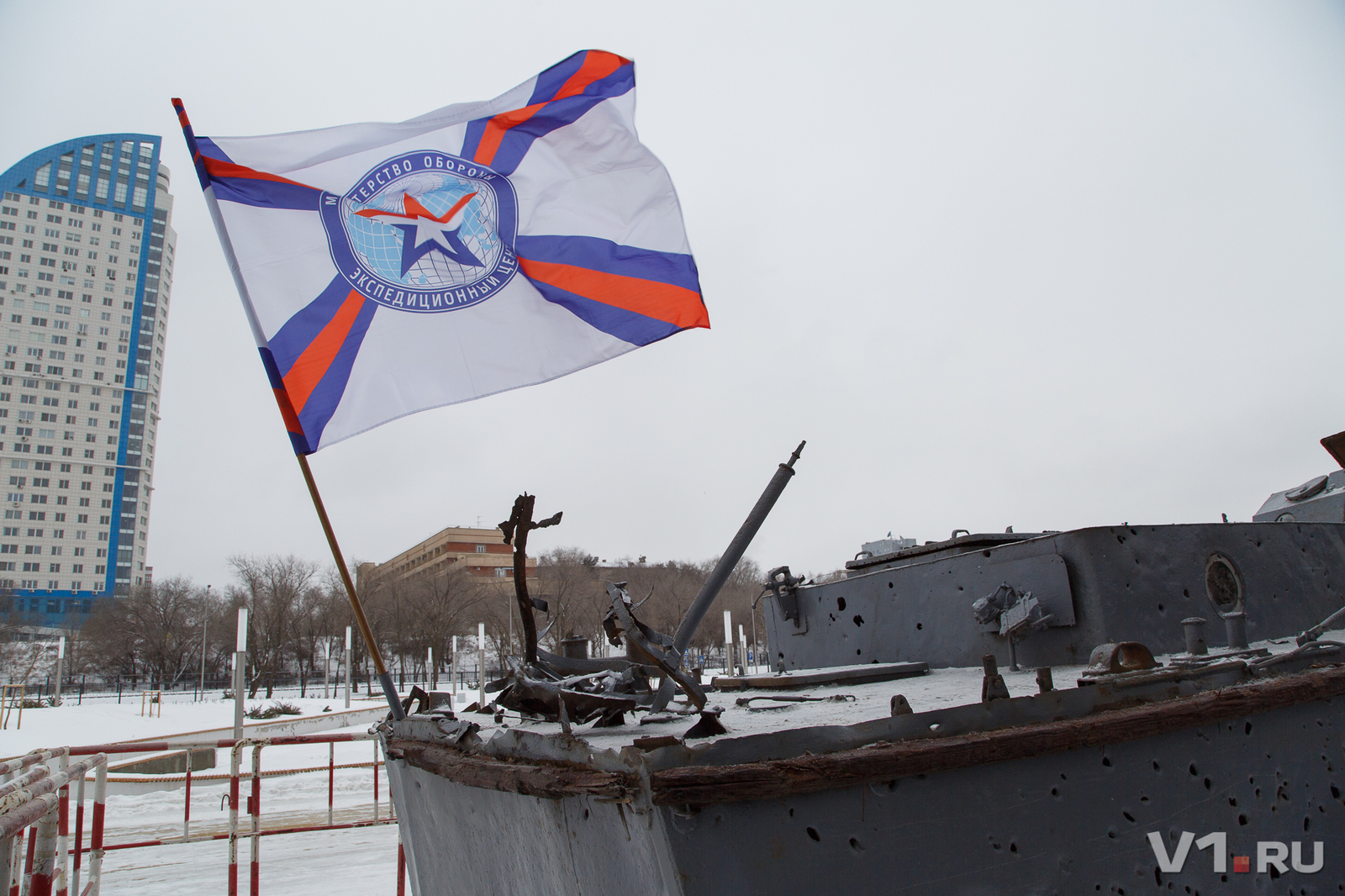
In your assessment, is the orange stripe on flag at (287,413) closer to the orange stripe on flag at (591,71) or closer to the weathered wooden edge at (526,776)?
the weathered wooden edge at (526,776)

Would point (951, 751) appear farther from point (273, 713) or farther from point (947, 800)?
point (273, 713)

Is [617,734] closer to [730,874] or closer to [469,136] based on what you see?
[730,874]

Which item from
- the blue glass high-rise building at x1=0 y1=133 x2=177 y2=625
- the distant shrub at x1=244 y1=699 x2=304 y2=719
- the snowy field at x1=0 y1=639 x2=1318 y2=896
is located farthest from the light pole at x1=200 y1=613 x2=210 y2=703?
the blue glass high-rise building at x1=0 y1=133 x2=177 y2=625

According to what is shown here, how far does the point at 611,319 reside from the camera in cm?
435

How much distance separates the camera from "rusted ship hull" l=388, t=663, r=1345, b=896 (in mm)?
1789

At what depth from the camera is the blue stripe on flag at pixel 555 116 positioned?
4590 mm

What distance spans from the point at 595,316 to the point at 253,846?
4.90 meters

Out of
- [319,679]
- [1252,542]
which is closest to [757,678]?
[1252,542]

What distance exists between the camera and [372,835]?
964cm

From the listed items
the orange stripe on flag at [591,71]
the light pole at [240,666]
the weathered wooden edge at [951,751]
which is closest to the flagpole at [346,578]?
the weathered wooden edge at [951,751]

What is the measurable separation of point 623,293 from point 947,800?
122 inches

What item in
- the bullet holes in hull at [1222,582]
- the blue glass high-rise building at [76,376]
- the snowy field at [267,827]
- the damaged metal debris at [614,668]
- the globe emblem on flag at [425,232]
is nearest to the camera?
the damaged metal debris at [614,668]

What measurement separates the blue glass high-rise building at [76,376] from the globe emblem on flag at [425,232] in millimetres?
86761

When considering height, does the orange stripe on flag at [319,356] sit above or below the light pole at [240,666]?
above
